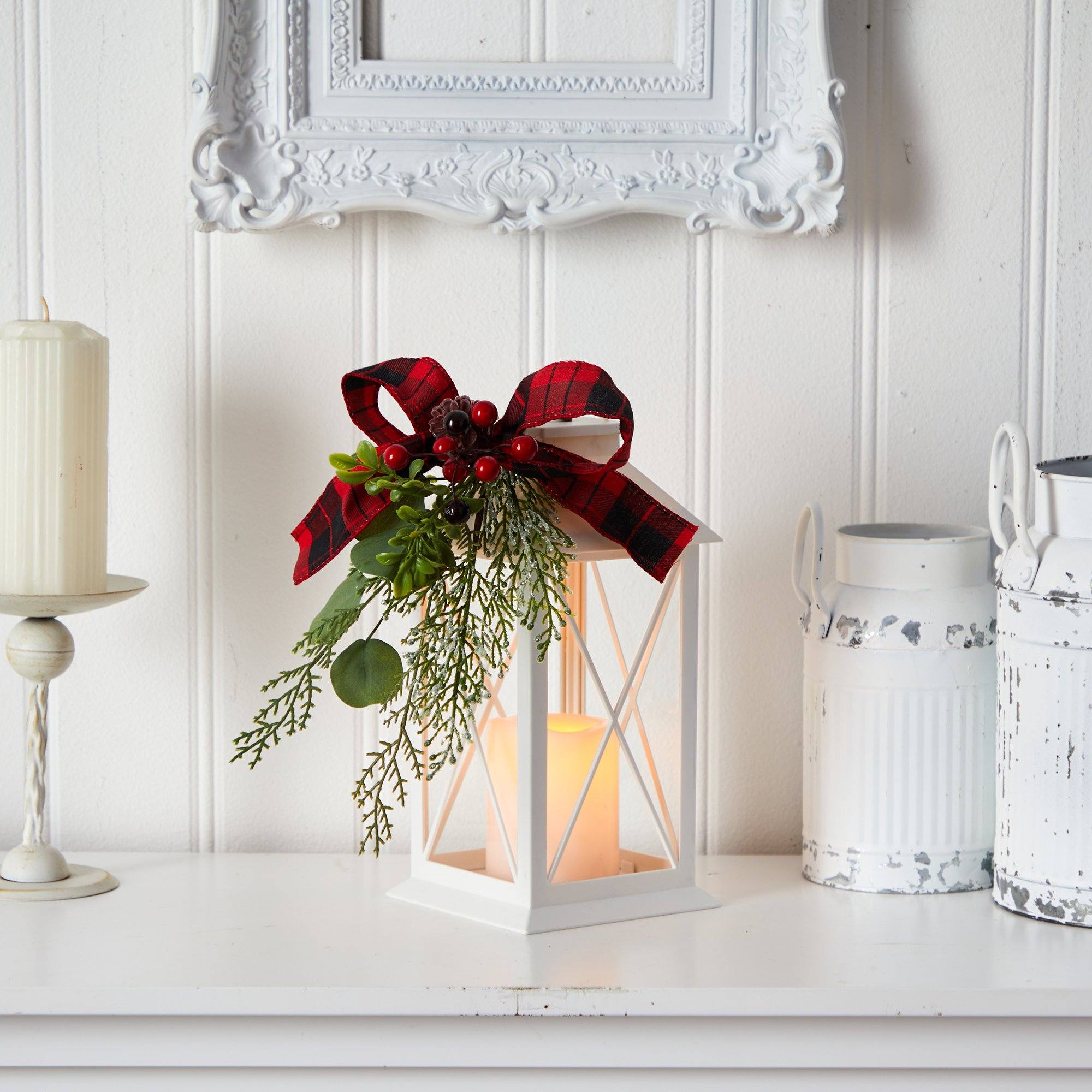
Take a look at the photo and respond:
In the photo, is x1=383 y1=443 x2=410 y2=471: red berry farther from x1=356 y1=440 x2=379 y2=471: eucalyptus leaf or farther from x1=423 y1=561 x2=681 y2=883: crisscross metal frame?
x1=423 y1=561 x2=681 y2=883: crisscross metal frame

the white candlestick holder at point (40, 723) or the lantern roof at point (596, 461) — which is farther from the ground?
the lantern roof at point (596, 461)

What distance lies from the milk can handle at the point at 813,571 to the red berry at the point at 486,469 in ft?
0.82

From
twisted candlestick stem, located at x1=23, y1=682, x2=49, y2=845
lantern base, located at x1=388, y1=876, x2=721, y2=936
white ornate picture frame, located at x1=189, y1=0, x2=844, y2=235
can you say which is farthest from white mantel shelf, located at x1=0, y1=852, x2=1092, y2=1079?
white ornate picture frame, located at x1=189, y1=0, x2=844, y2=235

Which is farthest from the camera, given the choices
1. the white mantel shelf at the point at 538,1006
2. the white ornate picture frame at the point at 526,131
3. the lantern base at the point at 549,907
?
the white ornate picture frame at the point at 526,131

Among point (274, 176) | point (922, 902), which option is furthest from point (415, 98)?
point (922, 902)

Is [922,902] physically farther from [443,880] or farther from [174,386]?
[174,386]

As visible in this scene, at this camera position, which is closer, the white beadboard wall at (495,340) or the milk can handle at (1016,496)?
the milk can handle at (1016,496)

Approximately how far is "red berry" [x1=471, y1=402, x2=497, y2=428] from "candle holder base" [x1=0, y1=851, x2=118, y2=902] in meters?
0.40

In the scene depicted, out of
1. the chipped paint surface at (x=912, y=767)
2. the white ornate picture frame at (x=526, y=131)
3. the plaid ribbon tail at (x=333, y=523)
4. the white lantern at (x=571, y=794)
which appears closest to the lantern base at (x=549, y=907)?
the white lantern at (x=571, y=794)

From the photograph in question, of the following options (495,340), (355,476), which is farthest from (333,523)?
(495,340)

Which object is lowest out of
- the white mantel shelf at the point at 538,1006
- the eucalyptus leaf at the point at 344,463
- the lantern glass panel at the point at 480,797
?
the white mantel shelf at the point at 538,1006

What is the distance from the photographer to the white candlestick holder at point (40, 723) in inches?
33.3

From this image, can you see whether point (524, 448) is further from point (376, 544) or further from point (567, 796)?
point (567, 796)

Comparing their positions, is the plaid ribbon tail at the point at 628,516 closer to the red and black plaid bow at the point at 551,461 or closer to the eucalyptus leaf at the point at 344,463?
the red and black plaid bow at the point at 551,461
